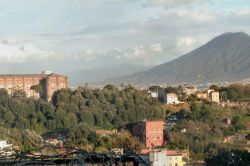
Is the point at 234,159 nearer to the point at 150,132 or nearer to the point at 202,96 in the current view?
the point at 150,132

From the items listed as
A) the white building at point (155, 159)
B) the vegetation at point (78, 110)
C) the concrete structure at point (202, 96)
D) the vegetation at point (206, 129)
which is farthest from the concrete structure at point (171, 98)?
the white building at point (155, 159)

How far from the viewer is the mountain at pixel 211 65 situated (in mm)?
121562

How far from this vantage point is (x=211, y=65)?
5069 inches

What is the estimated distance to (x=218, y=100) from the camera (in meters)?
45.2

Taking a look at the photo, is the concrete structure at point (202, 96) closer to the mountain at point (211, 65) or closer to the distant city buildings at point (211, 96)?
the distant city buildings at point (211, 96)

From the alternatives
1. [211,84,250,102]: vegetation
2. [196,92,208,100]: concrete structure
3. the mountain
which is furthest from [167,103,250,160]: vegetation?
the mountain

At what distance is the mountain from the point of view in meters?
122

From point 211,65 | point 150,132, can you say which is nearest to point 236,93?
point 150,132

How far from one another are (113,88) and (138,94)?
274 centimetres

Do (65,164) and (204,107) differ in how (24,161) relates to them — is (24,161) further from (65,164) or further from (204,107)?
(204,107)

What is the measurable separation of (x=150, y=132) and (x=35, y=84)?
15.7 metres

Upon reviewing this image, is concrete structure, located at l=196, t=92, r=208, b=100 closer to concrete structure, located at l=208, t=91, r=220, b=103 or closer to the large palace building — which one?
concrete structure, located at l=208, t=91, r=220, b=103

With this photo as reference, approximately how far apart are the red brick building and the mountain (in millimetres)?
81067

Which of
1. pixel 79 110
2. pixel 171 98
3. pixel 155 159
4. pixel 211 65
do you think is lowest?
pixel 155 159
